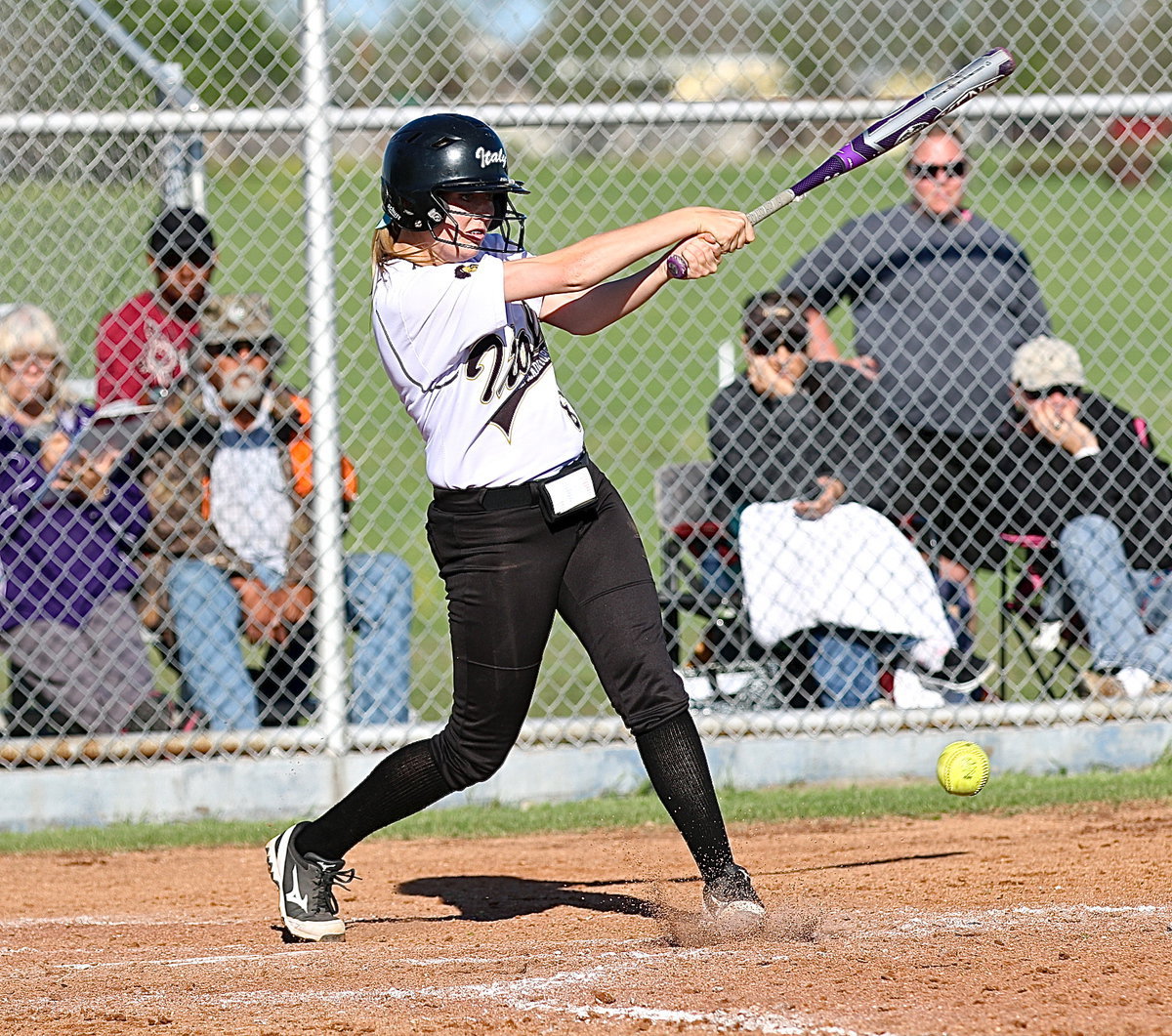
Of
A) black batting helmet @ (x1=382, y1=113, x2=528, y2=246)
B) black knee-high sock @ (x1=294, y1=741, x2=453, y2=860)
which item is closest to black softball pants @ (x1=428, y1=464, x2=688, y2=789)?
black knee-high sock @ (x1=294, y1=741, x2=453, y2=860)

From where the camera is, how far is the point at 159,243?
6.02m

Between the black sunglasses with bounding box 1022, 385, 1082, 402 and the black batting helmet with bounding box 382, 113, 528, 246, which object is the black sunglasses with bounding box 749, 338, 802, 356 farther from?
the black batting helmet with bounding box 382, 113, 528, 246

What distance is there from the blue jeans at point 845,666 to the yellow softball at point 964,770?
1.09 m

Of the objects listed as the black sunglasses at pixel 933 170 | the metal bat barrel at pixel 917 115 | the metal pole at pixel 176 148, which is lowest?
the metal bat barrel at pixel 917 115

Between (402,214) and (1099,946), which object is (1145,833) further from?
(402,214)

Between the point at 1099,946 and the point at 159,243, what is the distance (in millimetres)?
4257

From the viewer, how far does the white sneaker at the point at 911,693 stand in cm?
588

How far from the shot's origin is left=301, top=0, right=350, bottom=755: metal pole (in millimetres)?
5492

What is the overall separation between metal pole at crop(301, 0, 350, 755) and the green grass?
0.49 metres

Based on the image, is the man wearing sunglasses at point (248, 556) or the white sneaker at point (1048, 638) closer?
the man wearing sunglasses at point (248, 556)

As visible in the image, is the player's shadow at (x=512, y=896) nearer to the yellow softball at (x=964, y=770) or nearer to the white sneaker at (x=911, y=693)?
the yellow softball at (x=964, y=770)

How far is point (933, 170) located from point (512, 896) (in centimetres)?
332

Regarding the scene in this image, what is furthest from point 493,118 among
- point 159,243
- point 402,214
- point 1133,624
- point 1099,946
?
point 1099,946

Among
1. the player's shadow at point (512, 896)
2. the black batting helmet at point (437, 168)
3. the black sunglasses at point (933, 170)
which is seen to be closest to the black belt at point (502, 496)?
the black batting helmet at point (437, 168)
